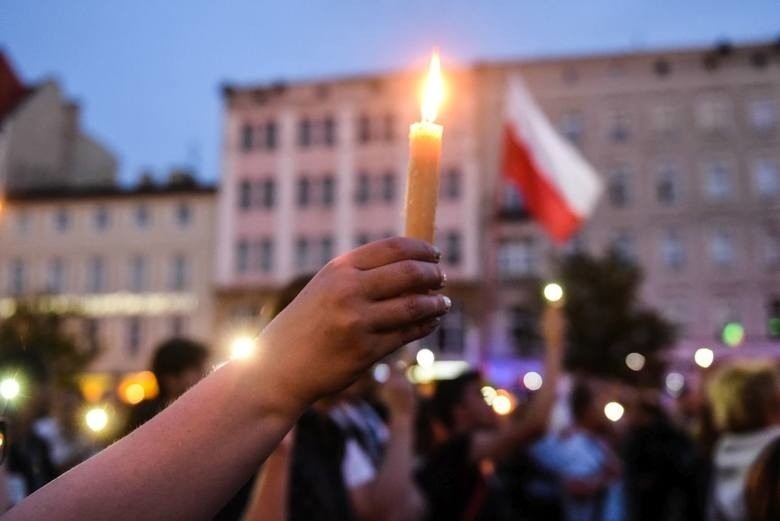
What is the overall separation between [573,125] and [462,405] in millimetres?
35377

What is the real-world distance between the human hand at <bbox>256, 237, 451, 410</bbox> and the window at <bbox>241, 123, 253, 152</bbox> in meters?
40.1

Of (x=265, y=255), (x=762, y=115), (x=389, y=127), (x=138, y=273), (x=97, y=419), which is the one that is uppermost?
(x=762, y=115)

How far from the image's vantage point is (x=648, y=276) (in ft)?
120

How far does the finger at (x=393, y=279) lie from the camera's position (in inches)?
38.8

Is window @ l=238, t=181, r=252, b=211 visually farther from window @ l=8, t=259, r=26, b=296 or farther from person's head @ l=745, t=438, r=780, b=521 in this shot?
person's head @ l=745, t=438, r=780, b=521

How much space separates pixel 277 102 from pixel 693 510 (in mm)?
35016

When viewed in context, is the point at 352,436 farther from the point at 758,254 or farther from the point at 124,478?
the point at 758,254

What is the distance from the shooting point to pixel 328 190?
39.5m

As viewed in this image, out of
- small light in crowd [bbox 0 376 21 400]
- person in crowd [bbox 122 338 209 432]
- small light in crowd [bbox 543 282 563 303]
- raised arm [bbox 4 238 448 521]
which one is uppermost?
raised arm [bbox 4 238 448 521]

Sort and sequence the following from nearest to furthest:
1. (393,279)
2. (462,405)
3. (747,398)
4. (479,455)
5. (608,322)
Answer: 1. (393,279)
2. (747,398)
3. (479,455)
4. (462,405)
5. (608,322)

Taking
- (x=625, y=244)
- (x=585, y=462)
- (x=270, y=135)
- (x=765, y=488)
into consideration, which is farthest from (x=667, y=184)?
(x=765, y=488)

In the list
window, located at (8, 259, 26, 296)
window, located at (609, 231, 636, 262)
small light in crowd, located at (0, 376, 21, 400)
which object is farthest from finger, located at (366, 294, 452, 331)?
window, located at (8, 259, 26, 296)

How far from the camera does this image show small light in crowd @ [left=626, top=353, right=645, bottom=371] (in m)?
30.1

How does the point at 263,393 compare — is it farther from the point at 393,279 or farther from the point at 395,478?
the point at 395,478
